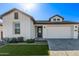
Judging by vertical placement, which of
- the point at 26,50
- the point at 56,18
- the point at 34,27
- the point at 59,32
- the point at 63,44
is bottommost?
the point at 26,50

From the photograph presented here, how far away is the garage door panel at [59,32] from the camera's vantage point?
6045mm

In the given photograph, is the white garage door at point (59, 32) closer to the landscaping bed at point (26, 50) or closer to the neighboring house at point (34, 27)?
the neighboring house at point (34, 27)

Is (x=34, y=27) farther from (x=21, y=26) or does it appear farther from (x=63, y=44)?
(x=63, y=44)

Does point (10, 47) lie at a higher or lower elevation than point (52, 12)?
lower

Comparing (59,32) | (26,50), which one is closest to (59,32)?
(59,32)

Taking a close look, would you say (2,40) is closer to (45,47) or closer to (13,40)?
(13,40)

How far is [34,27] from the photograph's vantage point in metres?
6.09

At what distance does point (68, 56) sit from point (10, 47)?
6.14 feet

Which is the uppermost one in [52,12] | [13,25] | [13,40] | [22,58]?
[52,12]

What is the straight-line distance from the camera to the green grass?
235 inches

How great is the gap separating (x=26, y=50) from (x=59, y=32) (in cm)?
122

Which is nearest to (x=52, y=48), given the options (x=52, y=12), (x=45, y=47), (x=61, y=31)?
(x=45, y=47)

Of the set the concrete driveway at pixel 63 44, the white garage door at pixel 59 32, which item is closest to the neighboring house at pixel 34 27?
the white garage door at pixel 59 32

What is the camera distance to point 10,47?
602 centimetres
